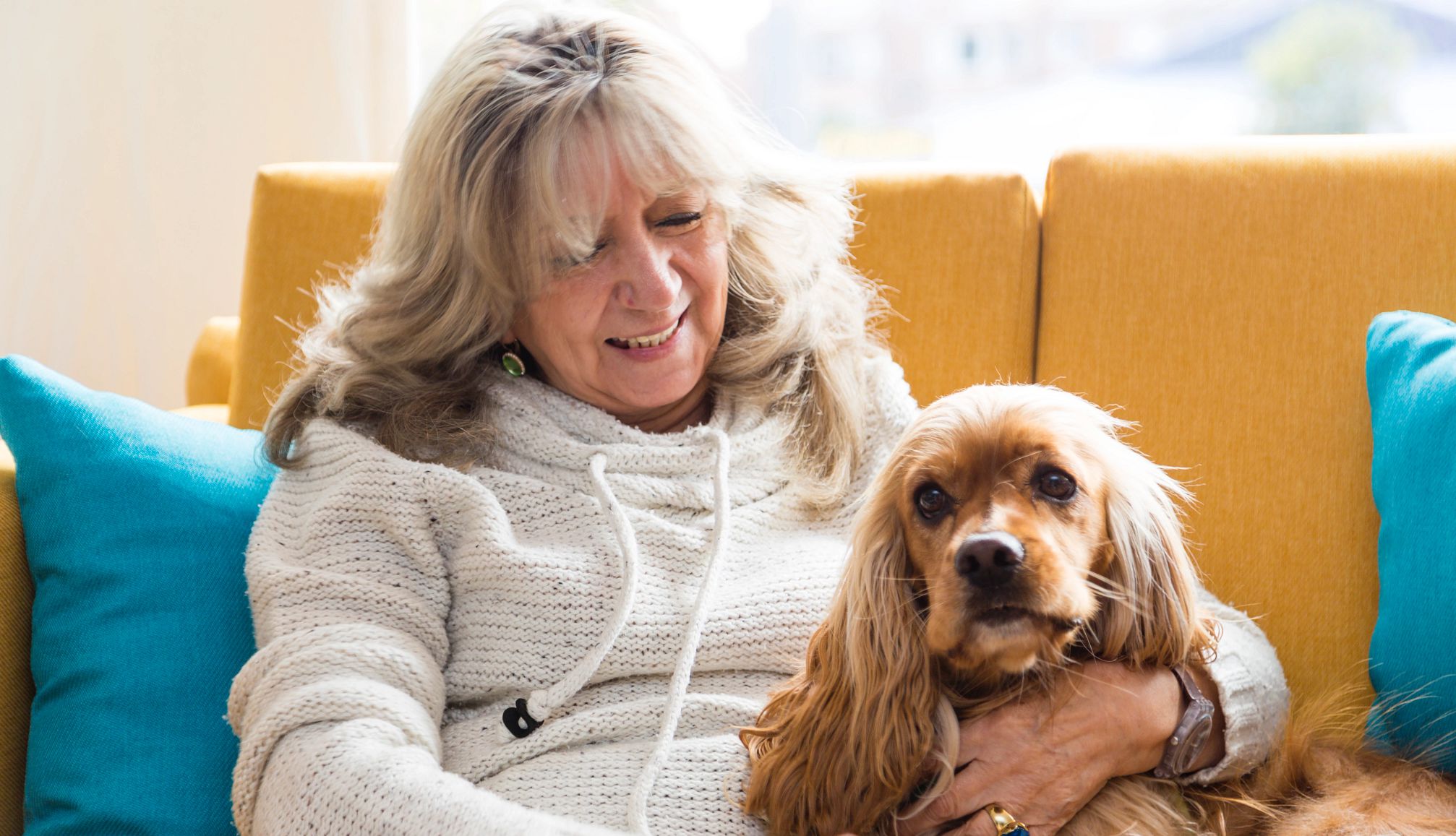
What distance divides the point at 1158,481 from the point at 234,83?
226 centimetres

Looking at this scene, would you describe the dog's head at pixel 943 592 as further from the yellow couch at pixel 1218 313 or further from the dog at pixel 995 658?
the yellow couch at pixel 1218 313


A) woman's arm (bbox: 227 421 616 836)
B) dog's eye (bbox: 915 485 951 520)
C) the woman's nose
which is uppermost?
the woman's nose

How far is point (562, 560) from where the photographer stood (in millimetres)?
1373

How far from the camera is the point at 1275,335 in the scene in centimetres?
163

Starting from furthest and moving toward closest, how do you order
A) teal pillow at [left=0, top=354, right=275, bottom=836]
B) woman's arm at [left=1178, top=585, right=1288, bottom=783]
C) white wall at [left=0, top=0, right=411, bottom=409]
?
white wall at [left=0, top=0, right=411, bottom=409], teal pillow at [left=0, top=354, right=275, bottom=836], woman's arm at [left=1178, top=585, right=1288, bottom=783]

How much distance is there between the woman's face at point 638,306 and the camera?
1410mm

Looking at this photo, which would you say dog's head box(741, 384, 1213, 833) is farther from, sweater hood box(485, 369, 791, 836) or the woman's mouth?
the woman's mouth

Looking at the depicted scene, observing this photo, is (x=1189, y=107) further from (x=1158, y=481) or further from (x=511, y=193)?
(x=511, y=193)

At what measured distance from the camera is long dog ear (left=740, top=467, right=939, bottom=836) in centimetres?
118

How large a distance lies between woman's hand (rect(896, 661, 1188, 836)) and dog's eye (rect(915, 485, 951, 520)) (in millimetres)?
217

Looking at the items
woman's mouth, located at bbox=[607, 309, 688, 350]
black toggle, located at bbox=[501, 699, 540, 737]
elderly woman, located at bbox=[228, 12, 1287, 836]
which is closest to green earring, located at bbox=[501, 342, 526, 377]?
elderly woman, located at bbox=[228, 12, 1287, 836]

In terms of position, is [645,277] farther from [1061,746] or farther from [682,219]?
[1061,746]

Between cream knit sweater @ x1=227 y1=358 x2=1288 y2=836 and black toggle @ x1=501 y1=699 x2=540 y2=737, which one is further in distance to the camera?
black toggle @ x1=501 y1=699 x2=540 y2=737

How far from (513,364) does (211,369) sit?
1.06 m
